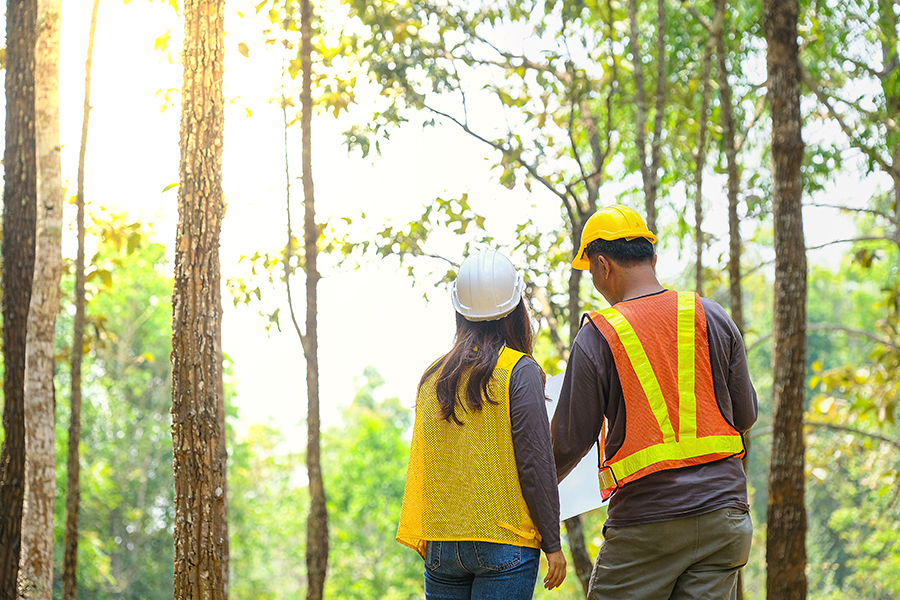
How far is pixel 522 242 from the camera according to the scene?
505cm

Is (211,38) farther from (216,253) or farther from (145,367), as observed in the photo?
(145,367)

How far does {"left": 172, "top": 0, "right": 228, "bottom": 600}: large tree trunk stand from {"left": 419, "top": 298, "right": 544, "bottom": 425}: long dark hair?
1.10 m

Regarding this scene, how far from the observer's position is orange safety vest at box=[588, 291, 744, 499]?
72.6 inches

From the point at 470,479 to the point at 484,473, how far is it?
36mm

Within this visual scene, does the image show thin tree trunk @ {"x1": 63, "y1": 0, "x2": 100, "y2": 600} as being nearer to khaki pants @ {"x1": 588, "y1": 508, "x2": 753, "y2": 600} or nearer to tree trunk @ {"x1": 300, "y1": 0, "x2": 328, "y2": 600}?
tree trunk @ {"x1": 300, "y1": 0, "x2": 328, "y2": 600}

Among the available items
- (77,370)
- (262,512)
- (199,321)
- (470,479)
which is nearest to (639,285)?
(470,479)

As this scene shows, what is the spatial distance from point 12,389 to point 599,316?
2.93 metres

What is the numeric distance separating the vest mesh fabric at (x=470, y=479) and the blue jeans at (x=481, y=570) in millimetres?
21

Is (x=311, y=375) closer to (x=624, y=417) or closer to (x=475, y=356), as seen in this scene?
(x=475, y=356)

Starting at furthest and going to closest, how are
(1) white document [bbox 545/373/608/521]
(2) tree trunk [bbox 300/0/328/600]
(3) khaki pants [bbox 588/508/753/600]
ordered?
(2) tree trunk [bbox 300/0/328/600], (1) white document [bbox 545/373/608/521], (3) khaki pants [bbox 588/508/753/600]

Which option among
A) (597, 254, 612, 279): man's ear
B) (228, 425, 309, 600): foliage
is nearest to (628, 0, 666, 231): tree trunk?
(597, 254, 612, 279): man's ear

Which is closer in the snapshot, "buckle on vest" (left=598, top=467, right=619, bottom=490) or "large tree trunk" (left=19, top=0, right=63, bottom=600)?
"buckle on vest" (left=598, top=467, right=619, bottom=490)

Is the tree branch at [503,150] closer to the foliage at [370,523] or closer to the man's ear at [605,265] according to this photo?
the man's ear at [605,265]

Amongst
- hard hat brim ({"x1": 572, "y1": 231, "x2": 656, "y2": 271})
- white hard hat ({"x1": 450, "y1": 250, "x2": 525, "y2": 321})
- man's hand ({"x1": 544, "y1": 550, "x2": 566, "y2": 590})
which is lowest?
man's hand ({"x1": 544, "y1": 550, "x2": 566, "y2": 590})
